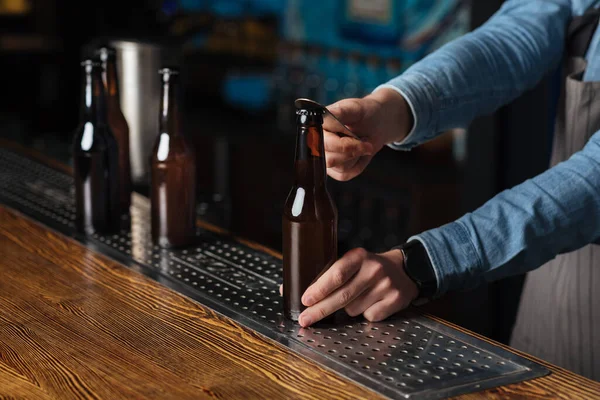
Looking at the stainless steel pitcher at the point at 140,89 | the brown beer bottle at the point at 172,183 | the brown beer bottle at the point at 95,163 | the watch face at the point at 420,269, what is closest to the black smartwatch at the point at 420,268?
the watch face at the point at 420,269

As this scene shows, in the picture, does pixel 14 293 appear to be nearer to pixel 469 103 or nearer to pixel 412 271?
pixel 412 271

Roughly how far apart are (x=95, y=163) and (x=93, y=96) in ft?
0.39

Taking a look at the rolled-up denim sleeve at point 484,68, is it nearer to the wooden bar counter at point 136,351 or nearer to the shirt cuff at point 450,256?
the shirt cuff at point 450,256

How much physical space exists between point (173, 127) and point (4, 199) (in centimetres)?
56

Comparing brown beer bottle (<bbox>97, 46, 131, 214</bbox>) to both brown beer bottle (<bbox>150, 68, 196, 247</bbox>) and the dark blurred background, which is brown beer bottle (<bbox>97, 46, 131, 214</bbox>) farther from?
the dark blurred background

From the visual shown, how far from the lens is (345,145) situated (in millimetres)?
1312

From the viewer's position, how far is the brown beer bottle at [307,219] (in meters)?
1.16

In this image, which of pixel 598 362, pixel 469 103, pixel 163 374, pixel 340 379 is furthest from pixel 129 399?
pixel 598 362

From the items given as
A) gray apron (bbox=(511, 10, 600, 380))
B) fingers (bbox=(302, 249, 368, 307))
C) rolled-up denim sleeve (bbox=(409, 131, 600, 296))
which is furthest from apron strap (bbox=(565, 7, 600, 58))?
fingers (bbox=(302, 249, 368, 307))

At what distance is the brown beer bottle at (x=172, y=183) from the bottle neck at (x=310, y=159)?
1.35ft

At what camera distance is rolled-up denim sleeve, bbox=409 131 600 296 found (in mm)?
1249

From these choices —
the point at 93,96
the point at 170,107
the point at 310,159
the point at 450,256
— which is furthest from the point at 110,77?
the point at 450,256

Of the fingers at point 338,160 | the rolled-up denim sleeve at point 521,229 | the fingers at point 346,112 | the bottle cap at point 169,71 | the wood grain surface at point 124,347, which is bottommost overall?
the wood grain surface at point 124,347

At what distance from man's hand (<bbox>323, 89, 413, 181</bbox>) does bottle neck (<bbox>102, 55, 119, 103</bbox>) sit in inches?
20.6
